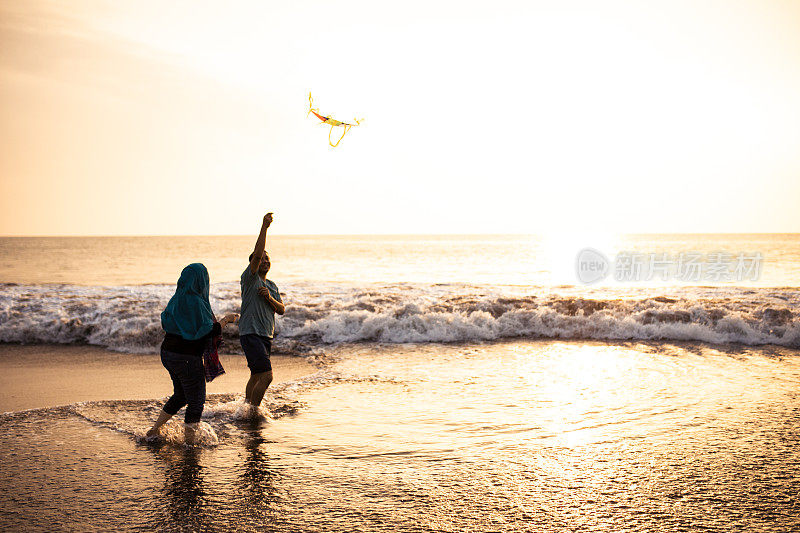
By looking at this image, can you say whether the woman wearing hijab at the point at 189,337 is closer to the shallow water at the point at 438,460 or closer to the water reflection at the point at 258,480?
the shallow water at the point at 438,460

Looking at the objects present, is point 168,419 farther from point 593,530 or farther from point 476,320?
point 476,320

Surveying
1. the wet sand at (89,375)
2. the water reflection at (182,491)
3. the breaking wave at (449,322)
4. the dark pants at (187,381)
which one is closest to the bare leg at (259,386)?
the dark pants at (187,381)

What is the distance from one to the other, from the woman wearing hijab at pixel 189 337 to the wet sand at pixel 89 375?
2.38 m

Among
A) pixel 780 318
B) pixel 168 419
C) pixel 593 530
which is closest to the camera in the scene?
pixel 593 530

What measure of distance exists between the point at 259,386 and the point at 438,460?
95.9 inches

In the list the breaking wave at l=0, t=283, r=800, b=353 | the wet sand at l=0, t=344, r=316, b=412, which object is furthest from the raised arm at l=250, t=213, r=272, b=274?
the breaking wave at l=0, t=283, r=800, b=353

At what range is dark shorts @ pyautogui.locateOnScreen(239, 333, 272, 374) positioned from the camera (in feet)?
21.0

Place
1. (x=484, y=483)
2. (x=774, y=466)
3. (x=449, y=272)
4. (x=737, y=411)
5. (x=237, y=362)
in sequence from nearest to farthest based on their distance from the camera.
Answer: (x=484, y=483) < (x=774, y=466) < (x=737, y=411) < (x=237, y=362) < (x=449, y=272)

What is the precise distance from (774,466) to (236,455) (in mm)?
4848

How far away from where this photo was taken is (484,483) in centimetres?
461

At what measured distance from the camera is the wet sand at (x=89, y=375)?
7.68 meters

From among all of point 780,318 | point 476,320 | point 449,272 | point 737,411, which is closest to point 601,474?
point 737,411

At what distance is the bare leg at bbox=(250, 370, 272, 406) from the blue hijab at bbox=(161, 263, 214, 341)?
1.19 m

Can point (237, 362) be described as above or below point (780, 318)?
below
